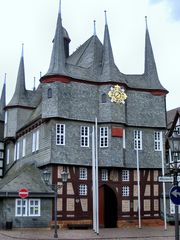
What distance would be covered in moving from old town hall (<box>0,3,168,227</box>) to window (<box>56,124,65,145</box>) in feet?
0.06

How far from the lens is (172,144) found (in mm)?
15969

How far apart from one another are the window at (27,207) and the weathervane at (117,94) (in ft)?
40.4

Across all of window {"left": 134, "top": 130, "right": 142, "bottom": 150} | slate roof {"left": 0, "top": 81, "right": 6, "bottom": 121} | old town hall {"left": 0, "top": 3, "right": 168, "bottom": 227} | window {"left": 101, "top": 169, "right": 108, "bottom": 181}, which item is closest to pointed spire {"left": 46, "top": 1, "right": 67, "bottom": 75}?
old town hall {"left": 0, "top": 3, "right": 168, "bottom": 227}

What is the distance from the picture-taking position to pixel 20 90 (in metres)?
55.8

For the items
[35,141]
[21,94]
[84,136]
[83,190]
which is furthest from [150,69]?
[21,94]

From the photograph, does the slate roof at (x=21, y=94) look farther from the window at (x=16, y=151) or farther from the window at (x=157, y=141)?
the window at (x=157, y=141)

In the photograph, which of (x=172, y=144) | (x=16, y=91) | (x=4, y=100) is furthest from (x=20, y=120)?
(x=172, y=144)

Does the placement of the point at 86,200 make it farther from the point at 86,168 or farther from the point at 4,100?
the point at 4,100

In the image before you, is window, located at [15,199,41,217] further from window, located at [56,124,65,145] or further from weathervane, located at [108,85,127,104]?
weathervane, located at [108,85,127,104]

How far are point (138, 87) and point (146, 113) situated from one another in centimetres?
284

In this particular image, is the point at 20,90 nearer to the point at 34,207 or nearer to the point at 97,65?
the point at 97,65

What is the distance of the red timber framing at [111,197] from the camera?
134 feet

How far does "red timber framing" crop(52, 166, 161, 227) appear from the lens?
4097 centimetres

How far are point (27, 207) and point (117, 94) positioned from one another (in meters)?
13.9
